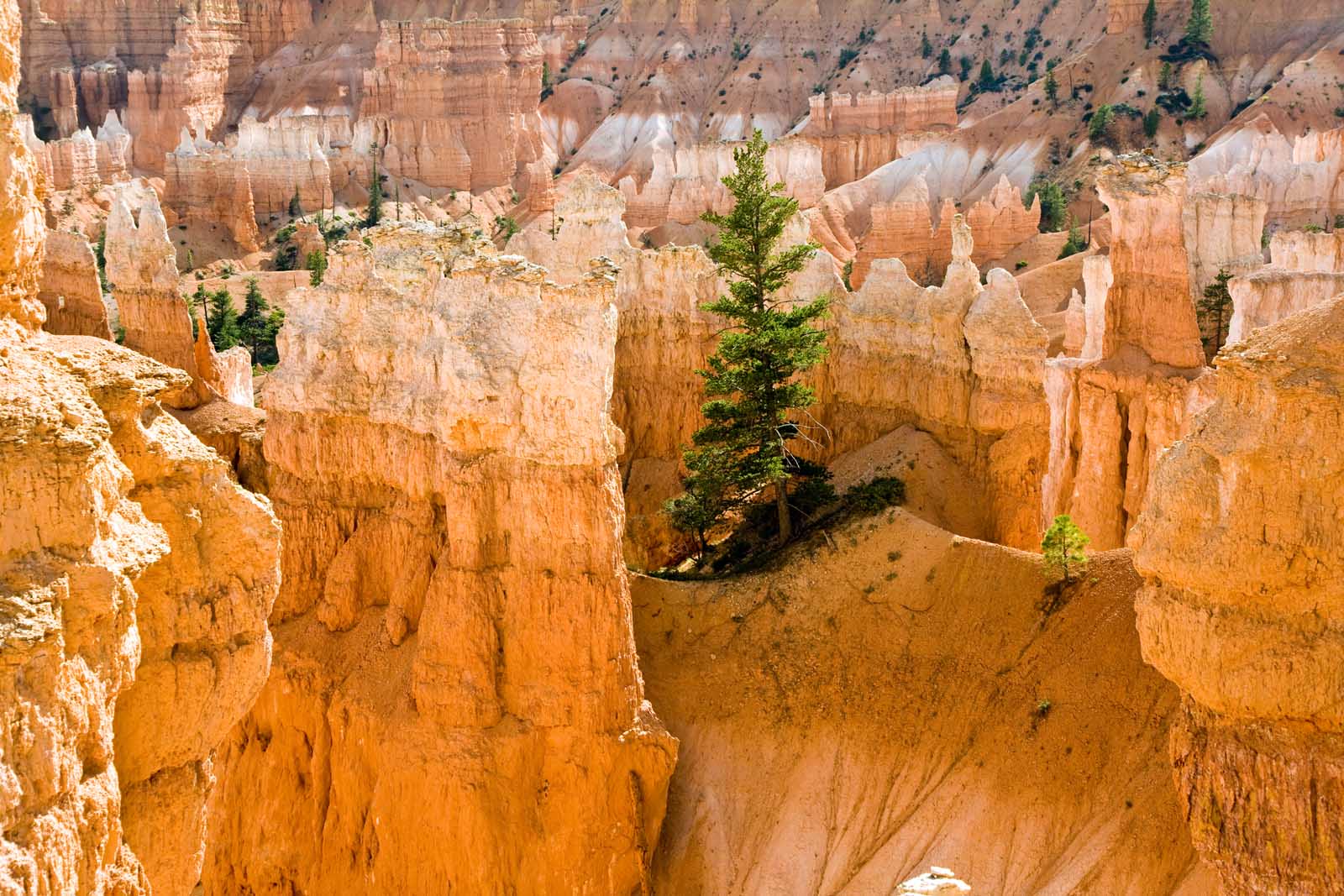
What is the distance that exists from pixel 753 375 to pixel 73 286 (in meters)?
11.8

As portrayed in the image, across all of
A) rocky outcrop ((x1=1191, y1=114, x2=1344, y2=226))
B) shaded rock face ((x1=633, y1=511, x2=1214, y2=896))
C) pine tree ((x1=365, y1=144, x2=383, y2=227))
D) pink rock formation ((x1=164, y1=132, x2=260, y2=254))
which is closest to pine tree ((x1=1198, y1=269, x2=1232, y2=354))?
shaded rock face ((x1=633, y1=511, x2=1214, y2=896))

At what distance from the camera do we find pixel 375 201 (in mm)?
80875

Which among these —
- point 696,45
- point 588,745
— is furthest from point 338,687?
point 696,45

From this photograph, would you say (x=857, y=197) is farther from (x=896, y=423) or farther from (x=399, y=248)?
(x=399, y=248)

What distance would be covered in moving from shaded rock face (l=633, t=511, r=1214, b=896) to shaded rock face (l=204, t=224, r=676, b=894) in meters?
1.85

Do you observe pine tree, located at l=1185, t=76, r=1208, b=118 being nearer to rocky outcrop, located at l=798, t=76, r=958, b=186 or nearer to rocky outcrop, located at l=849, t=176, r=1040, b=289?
rocky outcrop, located at l=849, t=176, r=1040, b=289

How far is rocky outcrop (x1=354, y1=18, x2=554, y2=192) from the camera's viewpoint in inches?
3519

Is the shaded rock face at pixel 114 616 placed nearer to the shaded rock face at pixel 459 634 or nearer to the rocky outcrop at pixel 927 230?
the shaded rock face at pixel 459 634

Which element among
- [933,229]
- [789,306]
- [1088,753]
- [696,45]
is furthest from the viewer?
[696,45]

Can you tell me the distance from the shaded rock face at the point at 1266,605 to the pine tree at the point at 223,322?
41.7 m

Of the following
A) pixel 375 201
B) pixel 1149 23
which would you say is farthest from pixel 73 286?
pixel 1149 23

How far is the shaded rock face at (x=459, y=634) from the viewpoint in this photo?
786 inches

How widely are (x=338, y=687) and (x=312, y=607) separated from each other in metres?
1.44

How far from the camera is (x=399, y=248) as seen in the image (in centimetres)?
2211
